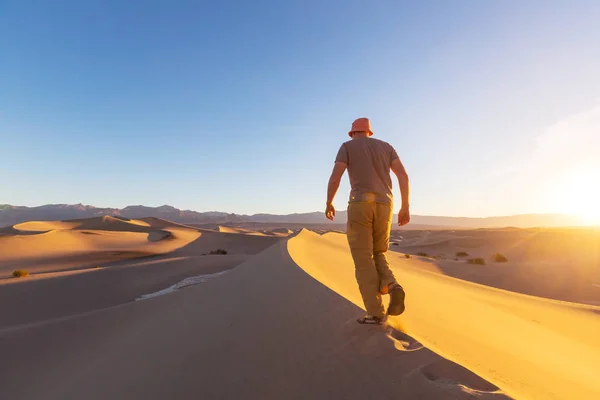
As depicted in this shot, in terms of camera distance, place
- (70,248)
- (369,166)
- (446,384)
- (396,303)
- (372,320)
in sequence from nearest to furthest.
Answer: (446,384) < (372,320) < (396,303) < (369,166) < (70,248)

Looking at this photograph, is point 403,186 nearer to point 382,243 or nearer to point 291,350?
point 382,243

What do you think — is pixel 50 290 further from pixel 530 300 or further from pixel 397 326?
pixel 530 300

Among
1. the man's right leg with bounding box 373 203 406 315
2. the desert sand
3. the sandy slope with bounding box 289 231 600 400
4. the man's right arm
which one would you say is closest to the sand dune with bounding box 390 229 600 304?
the desert sand

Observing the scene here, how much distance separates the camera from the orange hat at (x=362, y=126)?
10.9 feet

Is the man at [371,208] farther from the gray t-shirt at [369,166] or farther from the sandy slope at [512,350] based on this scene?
the sandy slope at [512,350]

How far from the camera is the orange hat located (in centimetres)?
332

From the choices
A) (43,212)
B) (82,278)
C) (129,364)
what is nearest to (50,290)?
(82,278)

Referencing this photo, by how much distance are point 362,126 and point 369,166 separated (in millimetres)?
501

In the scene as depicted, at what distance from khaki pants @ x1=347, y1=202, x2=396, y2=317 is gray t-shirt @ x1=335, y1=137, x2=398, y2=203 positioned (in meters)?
0.10

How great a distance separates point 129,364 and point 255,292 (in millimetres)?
1455

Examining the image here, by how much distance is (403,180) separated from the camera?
326 cm

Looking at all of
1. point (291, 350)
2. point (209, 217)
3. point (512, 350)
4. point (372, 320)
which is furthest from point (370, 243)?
point (209, 217)

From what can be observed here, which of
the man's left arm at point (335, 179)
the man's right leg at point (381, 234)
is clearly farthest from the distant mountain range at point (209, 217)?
the man's right leg at point (381, 234)

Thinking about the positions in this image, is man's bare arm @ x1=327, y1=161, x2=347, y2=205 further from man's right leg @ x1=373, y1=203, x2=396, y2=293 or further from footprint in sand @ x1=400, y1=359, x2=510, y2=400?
footprint in sand @ x1=400, y1=359, x2=510, y2=400
